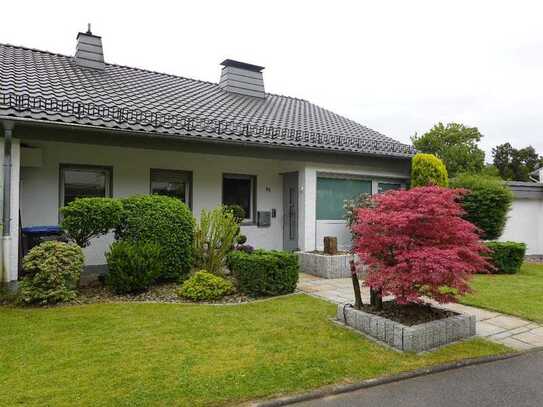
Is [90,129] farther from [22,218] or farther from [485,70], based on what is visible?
[485,70]

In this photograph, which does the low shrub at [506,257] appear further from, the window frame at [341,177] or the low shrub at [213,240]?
the low shrub at [213,240]

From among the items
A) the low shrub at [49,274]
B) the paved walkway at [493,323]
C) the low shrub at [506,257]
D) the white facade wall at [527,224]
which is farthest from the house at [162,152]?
the white facade wall at [527,224]

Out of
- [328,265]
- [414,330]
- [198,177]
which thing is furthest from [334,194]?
[414,330]

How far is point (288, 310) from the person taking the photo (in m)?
6.02

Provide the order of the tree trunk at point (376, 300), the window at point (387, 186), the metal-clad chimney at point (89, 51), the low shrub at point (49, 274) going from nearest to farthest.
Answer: the tree trunk at point (376, 300) < the low shrub at point (49, 274) < the window at point (387, 186) < the metal-clad chimney at point (89, 51)

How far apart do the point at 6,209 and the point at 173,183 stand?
4.18 metres

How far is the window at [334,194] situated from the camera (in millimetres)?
10664

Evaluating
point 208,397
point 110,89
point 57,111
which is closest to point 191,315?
point 208,397

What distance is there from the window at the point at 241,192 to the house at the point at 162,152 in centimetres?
3

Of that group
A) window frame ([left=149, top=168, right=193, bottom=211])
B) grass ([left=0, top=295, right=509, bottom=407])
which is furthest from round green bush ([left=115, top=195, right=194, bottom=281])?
window frame ([left=149, top=168, right=193, bottom=211])

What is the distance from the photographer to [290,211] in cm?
1126

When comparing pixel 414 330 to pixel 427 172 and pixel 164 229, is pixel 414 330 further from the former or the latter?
pixel 427 172

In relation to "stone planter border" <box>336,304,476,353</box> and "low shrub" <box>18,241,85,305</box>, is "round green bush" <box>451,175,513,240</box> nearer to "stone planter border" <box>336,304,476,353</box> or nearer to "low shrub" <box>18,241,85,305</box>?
"stone planter border" <box>336,304,476,353</box>

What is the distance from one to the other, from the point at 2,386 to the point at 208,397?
5.97ft
